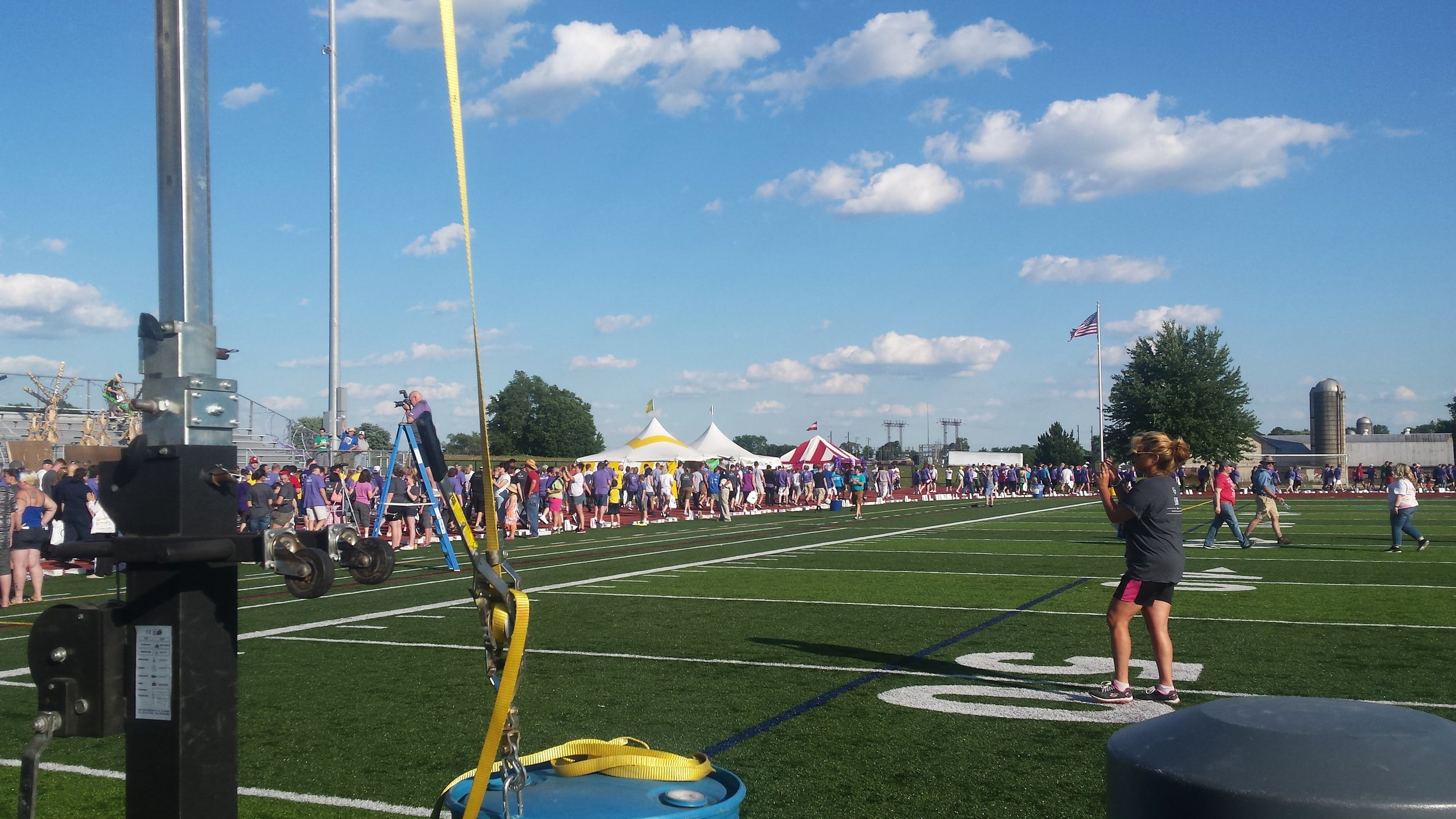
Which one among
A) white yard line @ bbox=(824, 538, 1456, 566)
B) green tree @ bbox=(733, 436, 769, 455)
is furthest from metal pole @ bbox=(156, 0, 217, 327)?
green tree @ bbox=(733, 436, 769, 455)

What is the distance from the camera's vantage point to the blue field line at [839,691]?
5.82m

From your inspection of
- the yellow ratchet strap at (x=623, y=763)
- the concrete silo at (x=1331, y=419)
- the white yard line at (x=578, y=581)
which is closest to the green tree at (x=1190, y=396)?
the concrete silo at (x=1331, y=419)

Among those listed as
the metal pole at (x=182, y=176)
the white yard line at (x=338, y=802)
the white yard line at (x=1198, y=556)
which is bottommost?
the white yard line at (x=1198, y=556)

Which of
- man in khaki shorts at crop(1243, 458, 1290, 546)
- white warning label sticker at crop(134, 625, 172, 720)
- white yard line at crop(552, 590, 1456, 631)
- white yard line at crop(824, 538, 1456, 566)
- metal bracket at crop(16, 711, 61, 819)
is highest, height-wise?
white warning label sticker at crop(134, 625, 172, 720)

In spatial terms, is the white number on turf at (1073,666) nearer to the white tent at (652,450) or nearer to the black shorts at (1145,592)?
the black shorts at (1145,592)

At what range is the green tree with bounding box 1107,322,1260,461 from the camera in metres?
67.0

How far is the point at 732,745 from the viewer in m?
5.73

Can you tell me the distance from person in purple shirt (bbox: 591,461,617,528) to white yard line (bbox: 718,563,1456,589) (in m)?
12.5

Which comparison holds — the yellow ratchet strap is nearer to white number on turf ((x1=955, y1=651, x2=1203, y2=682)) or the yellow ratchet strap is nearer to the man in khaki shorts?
white number on turf ((x1=955, y1=651, x2=1203, y2=682))

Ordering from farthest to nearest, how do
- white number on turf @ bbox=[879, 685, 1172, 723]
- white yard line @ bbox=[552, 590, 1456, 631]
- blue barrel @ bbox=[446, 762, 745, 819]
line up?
white yard line @ bbox=[552, 590, 1456, 631], white number on turf @ bbox=[879, 685, 1172, 723], blue barrel @ bbox=[446, 762, 745, 819]

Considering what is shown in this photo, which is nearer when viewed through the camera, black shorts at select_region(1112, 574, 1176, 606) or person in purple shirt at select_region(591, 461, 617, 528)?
black shorts at select_region(1112, 574, 1176, 606)

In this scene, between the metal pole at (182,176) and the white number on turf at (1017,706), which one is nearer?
the metal pole at (182,176)

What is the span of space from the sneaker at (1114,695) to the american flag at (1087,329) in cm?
4597

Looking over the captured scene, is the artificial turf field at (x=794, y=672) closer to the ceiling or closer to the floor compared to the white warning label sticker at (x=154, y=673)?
closer to the floor
